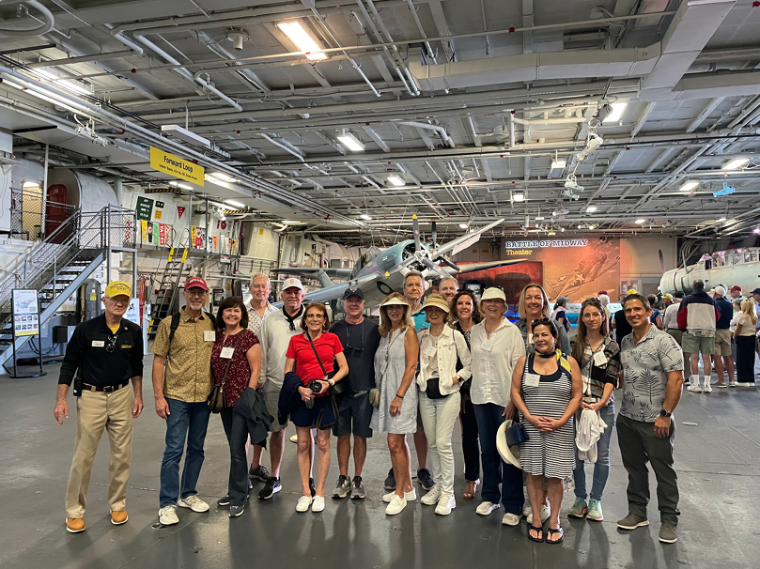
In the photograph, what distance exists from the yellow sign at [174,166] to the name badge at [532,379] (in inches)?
342

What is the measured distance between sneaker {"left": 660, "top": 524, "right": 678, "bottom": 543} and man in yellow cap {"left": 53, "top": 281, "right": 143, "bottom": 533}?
3.86 meters

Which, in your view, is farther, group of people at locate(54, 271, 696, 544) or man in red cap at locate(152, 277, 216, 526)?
man in red cap at locate(152, 277, 216, 526)

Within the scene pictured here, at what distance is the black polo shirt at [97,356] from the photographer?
344 cm

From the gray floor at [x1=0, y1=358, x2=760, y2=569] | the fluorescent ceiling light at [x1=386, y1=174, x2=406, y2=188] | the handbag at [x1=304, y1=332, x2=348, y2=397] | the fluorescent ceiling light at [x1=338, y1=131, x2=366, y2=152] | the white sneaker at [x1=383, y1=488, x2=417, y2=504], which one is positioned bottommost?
the gray floor at [x1=0, y1=358, x2=760, y2=569]

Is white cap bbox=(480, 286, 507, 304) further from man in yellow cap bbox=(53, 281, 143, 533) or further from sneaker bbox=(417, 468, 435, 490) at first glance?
man in yellow cap bbox=(53, 281, 143, 533)

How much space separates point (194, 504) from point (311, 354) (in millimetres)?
1519

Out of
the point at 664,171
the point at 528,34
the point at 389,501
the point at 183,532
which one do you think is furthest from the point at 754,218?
the point at 183,532

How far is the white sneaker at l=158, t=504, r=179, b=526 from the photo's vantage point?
11.4 ft

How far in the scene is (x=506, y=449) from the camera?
11.0ft

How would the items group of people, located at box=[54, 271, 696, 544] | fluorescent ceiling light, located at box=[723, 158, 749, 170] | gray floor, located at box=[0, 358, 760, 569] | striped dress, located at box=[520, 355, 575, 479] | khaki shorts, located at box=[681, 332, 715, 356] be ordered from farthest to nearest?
1. fluorescent ceiling light, located at box=[723, 158, 749, 170]
2. khaki shorts, located at box=[681, 332, 715, 356]
3. group of people, located at box=[54, 271, 696, 544]
4. striped dress, located at box=[520, 355, 575, 479]
5. gray floor, located at box=[0, 358, 760, 569]

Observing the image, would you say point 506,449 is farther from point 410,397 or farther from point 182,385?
point 182,385

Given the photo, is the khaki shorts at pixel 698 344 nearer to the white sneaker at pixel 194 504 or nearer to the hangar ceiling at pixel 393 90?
the hangar ceiling at pixel 393 90

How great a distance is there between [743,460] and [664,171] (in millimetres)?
12096

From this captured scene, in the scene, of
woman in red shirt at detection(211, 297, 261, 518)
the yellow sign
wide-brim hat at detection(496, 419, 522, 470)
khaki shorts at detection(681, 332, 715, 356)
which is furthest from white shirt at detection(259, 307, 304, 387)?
khaki shorts at detection(681, 332, 715, 356)
